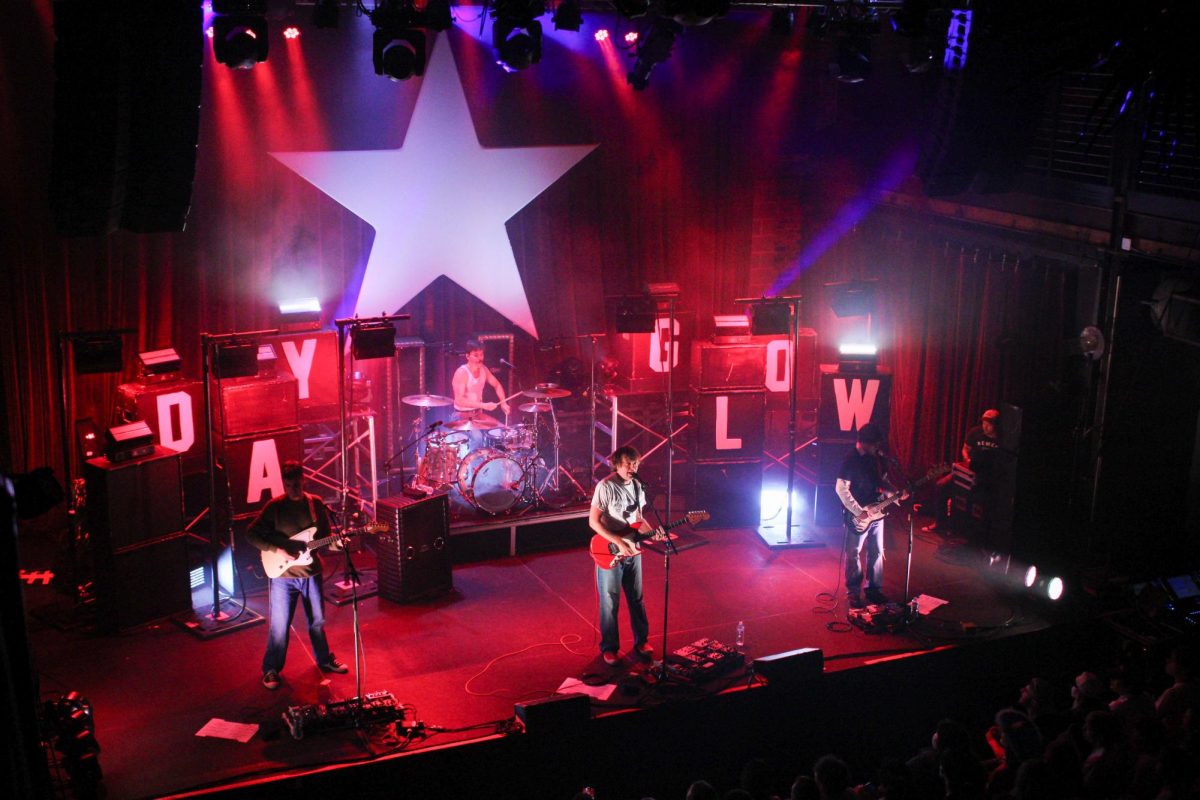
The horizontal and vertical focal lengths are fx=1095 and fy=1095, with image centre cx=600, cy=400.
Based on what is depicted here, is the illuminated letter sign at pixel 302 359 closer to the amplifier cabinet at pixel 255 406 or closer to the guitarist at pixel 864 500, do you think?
the amplifier cabinet at pixel 255 406

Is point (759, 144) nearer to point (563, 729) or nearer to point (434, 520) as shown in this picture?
point (434, 520)

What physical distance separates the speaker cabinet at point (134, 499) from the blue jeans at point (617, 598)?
3.57 meters

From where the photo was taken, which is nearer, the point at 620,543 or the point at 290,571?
the point at 290,571

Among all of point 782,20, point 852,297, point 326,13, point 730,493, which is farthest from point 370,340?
point 782,20

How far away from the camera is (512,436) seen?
10.8 meters

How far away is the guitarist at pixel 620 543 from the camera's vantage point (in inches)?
312

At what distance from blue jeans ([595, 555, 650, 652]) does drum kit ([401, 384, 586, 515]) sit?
91.0 inches

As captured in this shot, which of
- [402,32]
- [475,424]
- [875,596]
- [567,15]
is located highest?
[567,15]

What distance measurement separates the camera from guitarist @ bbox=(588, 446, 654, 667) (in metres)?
7.91

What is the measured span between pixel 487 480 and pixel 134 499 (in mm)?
3096

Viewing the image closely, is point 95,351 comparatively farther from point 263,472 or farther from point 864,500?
point 864,500

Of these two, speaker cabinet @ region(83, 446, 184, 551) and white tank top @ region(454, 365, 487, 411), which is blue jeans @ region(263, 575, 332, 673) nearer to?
speaker cabinet @ region(83, 446, 184, 551)

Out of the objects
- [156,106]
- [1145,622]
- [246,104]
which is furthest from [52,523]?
[1145,622]

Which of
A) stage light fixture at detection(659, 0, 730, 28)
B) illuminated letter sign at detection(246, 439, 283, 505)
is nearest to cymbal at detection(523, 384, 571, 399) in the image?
illuminated letter sign at detection(246, 439, 283, 505)
